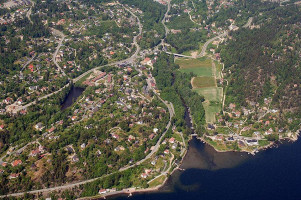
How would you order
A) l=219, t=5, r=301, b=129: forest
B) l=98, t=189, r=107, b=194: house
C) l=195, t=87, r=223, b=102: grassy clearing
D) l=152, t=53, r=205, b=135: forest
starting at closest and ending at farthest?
l=98, t=189, r=107, b=194: house, l=152, t=53, r=205, b=135: forest, l=219, t=5, r=301, b=129: forest, l=195, t=87, r=223, b=102: grassy clearing

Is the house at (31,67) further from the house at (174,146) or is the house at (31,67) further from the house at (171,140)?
the house at (174,146)

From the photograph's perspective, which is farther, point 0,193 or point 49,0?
point 49,0

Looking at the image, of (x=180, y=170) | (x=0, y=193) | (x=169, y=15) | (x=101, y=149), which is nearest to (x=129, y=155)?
(x=101, y=149)

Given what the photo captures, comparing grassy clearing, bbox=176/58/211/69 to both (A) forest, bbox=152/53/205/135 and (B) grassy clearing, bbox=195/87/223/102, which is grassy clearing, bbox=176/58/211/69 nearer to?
(A) forest, bbox=152/53/205/135

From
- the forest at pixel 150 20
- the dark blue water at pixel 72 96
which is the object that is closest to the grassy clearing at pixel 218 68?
the forest at pixel 150 20

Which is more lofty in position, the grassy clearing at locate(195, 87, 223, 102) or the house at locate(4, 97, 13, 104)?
the house at locate(4, 97, 13, 104)

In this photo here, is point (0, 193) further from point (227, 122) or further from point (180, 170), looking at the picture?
point (227, 122)

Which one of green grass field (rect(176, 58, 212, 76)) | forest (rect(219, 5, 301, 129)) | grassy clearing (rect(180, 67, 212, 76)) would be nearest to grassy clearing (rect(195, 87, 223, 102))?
forest (rect(219, 5, 301, 129))
